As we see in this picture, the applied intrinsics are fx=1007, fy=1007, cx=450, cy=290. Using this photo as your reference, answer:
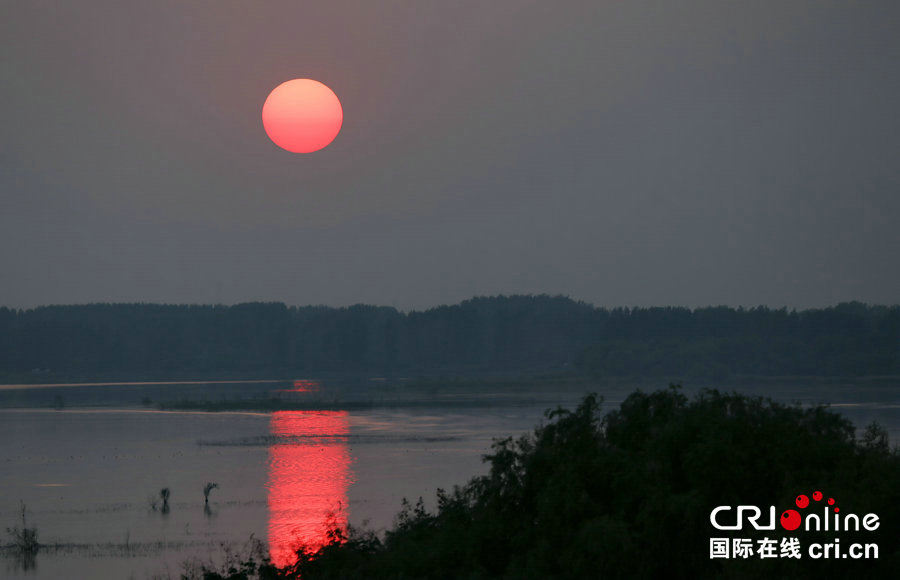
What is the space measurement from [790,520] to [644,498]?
2.55 m

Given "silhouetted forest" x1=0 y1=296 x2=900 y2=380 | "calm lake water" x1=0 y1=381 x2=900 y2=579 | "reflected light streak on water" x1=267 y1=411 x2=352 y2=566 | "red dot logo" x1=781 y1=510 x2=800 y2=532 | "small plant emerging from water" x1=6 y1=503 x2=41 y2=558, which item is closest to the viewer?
A: "red dot logo" x1=781 y1=510 x2=800 y2=532

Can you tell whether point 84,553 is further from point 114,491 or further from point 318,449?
point 318,449

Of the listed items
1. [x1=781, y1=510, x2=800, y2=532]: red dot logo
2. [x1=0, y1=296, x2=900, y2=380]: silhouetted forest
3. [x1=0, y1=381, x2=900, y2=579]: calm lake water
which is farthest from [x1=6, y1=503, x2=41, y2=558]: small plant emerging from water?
[x1=0, y1=296, x2=900, y2=380]: silhouetted forest

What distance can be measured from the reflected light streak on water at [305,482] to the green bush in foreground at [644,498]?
3.83 m

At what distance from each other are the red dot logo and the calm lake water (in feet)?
31.5

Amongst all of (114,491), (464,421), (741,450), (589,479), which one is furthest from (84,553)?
(464,421)

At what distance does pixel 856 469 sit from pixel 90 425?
70143mm

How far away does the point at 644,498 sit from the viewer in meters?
18.2

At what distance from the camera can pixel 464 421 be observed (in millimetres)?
77312

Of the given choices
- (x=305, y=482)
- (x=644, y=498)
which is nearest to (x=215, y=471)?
(x=305, y=482)

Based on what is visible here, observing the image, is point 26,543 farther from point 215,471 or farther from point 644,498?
point 644,498

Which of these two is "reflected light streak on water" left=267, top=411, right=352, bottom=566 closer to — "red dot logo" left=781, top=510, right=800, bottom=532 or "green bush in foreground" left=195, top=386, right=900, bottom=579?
"green bush in foreground" left=195, top=386, right=900, bottom=579

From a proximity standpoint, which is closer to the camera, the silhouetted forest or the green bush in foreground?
the green bush in foreground

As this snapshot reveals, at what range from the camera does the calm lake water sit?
31609 millimetres
